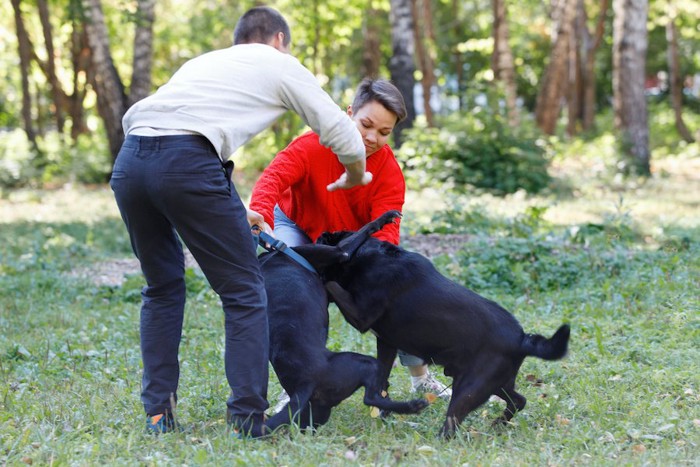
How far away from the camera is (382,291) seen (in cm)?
434

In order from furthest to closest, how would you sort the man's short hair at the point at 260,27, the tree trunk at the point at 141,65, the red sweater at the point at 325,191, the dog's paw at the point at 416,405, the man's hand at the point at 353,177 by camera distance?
the tree trunk at the point at 141,65
the red sweater at the point at 325,191
the man's hand at the point at 353,177
the man's short hair at the point at 260,27
the dog's paw at the point at 416,405

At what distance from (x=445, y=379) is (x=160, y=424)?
6.58ft

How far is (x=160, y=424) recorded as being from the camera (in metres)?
4.29

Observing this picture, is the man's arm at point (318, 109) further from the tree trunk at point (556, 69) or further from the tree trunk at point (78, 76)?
the tree trunk at point (78, 76)

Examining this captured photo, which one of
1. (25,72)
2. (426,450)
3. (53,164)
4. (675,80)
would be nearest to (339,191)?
(426,450)

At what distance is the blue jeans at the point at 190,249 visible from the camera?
383cm

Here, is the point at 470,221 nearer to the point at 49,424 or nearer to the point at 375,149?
the point at 375,149

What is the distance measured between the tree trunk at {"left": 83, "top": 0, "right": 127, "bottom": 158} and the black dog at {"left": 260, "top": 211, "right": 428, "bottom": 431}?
43.3 feet

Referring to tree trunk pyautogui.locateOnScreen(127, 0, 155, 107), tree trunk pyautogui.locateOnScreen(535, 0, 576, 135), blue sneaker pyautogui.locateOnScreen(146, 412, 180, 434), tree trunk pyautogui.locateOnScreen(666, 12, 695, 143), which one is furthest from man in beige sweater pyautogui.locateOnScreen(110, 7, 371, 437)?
tree trunk pyautogui.locateOnScreen(666, 12, 695, 143)

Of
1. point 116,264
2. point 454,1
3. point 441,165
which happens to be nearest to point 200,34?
point 454,1

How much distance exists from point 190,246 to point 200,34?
2587 centimetres

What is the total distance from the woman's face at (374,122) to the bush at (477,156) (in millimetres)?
9800

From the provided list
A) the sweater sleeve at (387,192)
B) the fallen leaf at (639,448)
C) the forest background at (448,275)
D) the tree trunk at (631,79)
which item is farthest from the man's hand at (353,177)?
the tree trunk at (631,79)

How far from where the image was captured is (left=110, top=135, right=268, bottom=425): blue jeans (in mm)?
3830
